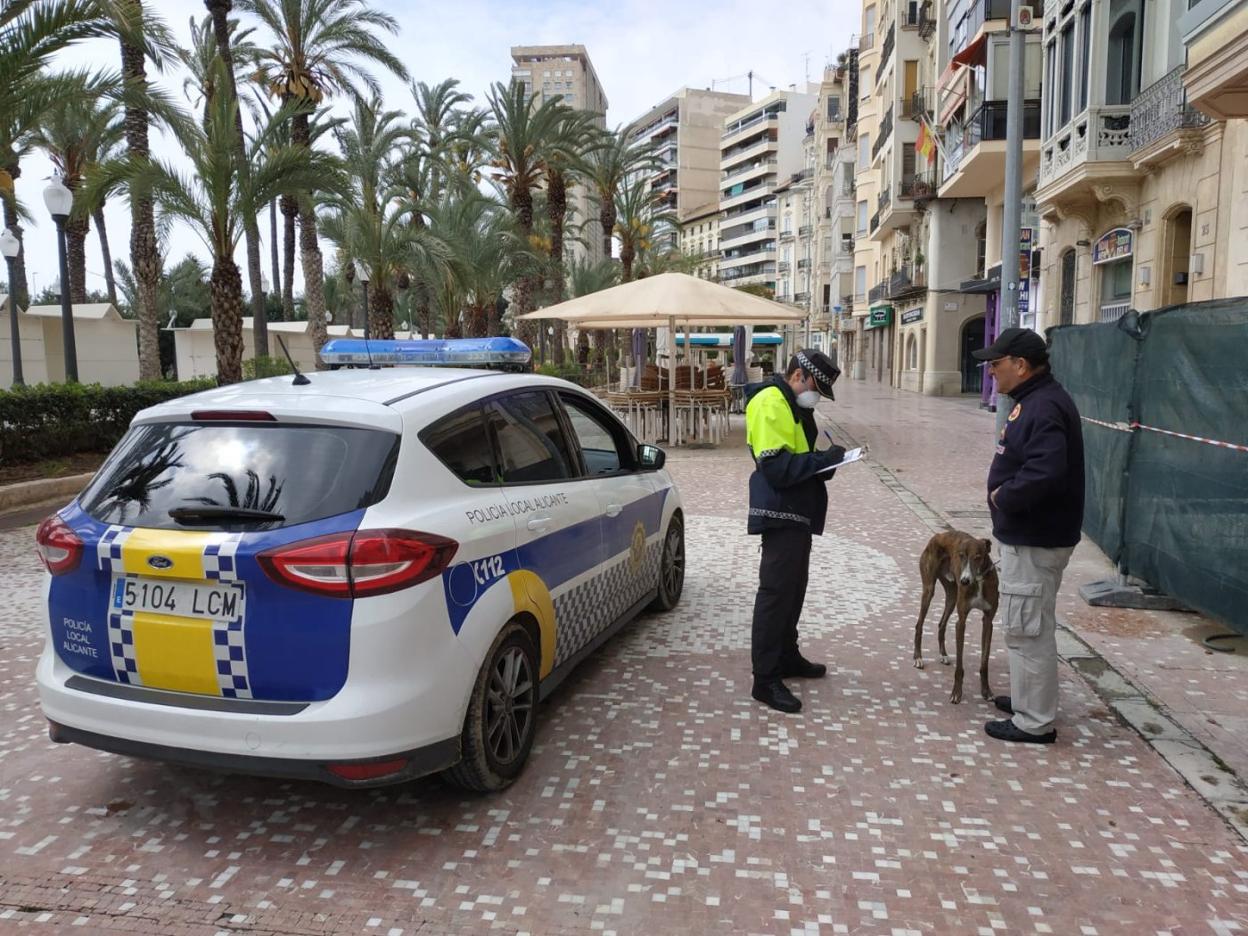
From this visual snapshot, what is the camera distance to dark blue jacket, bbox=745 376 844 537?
4305 millimetres

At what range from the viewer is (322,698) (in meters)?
3.03

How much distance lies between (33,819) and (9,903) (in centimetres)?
62

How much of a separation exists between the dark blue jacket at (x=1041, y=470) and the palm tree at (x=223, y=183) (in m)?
14.1

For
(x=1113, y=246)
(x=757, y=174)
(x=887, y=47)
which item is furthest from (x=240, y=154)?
(x=757, y=174)

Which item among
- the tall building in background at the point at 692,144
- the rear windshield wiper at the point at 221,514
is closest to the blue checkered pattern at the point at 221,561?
the rear windshield wiper at the point at 221,514

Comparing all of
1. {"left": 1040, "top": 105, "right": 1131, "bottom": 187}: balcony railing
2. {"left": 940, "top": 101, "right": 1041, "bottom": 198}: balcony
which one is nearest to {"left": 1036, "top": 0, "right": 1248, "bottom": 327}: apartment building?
{"left": 1040, "top": 105, "right": 1131, "bottom": 187}: balcony railing

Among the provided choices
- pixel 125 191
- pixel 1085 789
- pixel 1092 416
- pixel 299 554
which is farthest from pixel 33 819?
pixel 125 191

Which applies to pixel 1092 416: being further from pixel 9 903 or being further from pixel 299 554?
pixel 9 903

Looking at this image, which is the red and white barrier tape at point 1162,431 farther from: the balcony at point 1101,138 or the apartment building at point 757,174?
the apartment building at point 757,174

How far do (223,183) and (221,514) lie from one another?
44.6 feet

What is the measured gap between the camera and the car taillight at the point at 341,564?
2.98m

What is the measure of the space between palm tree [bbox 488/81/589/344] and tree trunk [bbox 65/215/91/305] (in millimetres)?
12296

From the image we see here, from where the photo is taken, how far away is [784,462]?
14.1 feet

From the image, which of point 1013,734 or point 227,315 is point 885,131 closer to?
point 227,315
